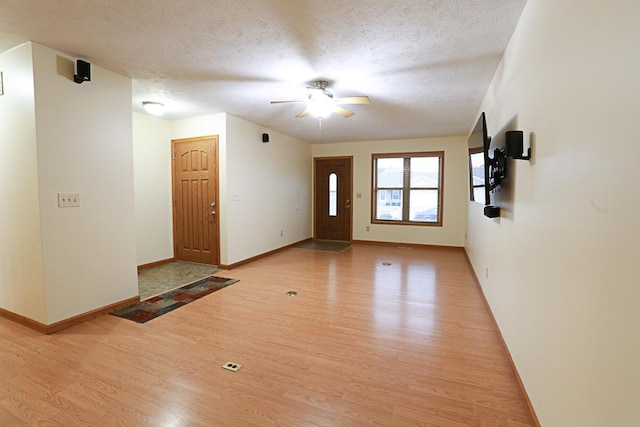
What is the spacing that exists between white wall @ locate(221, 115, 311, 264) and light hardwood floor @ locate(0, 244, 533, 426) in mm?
1572

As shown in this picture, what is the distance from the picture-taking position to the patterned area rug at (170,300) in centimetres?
307

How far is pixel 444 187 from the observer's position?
655cm

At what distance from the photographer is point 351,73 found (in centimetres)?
307

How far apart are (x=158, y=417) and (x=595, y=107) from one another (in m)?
2.50

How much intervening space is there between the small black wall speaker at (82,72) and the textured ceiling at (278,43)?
0.27 feet

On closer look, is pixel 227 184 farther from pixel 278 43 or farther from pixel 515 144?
pixel 515 144

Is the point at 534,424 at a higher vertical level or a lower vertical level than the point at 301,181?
lower

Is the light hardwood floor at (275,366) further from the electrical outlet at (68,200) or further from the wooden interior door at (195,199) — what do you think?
the wooden interior door at (195,199)

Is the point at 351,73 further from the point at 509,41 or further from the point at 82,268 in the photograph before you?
the point at 82,268

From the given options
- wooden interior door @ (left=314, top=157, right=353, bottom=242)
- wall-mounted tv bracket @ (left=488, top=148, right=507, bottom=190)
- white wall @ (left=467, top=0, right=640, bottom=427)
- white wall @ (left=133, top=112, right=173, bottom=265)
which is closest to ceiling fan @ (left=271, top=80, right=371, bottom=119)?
wall-mounted tv bracket @ (left=488, top=148, right=507, bottom=190)

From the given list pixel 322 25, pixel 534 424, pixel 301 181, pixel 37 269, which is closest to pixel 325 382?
pixel 534 424

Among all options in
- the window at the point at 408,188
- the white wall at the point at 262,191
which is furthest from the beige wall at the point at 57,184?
the window at the point at 408,188

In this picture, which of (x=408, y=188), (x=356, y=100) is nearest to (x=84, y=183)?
(x=356, y=100)

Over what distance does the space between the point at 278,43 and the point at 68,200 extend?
2373mm
